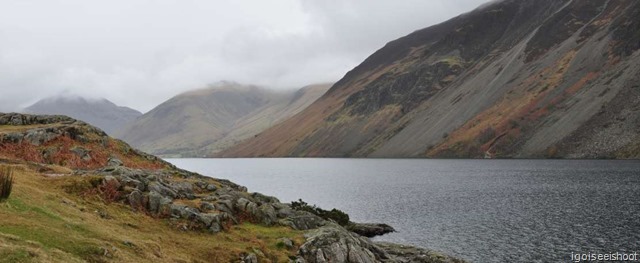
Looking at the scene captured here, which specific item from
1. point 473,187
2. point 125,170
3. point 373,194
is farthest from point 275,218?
point 473,187

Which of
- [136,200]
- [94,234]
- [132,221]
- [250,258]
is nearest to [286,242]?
[250,258]

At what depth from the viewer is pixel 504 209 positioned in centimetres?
7688

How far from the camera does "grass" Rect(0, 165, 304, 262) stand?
2102 centimetres

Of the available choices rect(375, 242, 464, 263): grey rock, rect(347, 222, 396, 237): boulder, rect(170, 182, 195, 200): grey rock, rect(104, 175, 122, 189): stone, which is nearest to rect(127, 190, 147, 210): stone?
rect(104, 175, 122, 189): stone

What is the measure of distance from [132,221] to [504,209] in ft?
207

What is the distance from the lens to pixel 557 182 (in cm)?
10944

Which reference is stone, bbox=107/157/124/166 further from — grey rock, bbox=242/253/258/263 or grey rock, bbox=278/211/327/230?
grey rock, bbox=242/253/258/263

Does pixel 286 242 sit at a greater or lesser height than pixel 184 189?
lesser

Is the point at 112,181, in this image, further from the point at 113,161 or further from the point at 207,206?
the point at 113,161

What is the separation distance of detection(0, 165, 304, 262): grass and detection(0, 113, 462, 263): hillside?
→ 62 mm

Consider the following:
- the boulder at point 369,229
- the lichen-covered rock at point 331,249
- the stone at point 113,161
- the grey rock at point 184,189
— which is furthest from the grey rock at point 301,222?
the boulder at point 369,229

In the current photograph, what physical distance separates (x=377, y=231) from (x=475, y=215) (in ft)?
59.3

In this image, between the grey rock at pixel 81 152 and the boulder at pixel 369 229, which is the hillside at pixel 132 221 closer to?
the grey rock at pixel 81 152

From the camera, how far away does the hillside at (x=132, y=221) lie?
73.6ft
